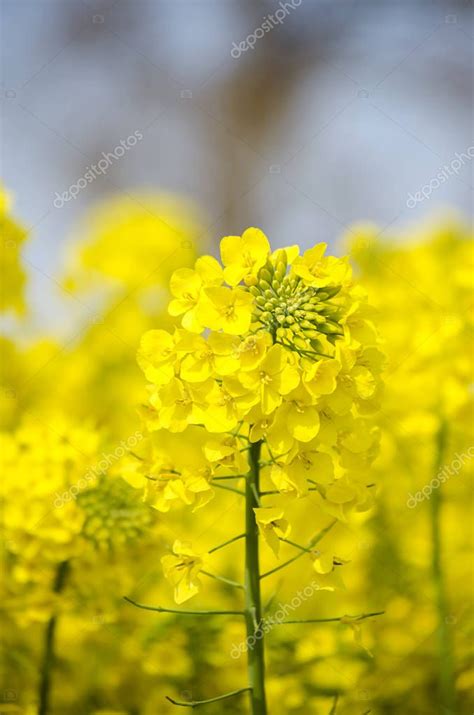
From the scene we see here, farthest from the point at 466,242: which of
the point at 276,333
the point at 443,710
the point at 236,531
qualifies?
the point at 276,333

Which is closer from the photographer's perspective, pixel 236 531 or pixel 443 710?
pixel 443 710

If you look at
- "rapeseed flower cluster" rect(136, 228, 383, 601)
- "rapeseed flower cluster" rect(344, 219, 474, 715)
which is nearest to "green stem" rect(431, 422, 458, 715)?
"rapeseed flower cluster" rect(344, 219, 474, 715)

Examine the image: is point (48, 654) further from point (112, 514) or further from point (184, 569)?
point (184, 569)

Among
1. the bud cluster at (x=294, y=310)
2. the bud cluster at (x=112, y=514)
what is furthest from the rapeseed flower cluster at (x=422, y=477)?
the bud cluster at (x=112, y=514)

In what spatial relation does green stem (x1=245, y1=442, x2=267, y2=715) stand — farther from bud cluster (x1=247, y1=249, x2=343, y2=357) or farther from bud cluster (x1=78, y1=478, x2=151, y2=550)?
bud cluster (x1=78, y1=478, x2=151, y2=550)

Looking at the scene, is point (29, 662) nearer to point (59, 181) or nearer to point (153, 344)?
→ point (153, 344)
